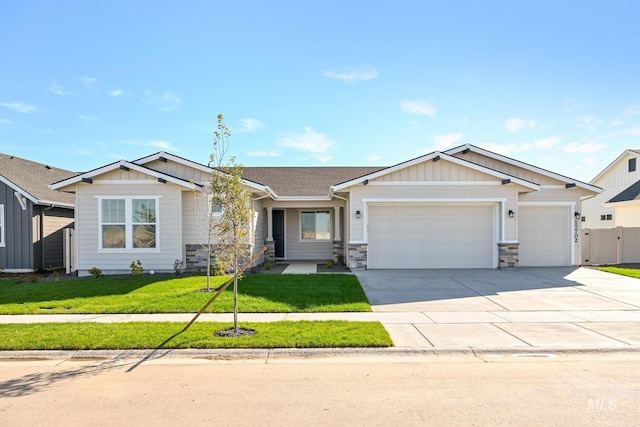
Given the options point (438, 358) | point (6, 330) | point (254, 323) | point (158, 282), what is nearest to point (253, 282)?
point (158, 282)

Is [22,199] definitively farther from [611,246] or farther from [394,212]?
[611,246]

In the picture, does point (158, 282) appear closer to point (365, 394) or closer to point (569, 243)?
point (365, 394)

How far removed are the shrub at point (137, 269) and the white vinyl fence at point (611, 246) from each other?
60.4 feet

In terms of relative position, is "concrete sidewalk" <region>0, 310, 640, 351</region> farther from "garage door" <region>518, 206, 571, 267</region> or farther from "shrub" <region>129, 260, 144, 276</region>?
"garage door" <region>518, 206, 571, 267</region>

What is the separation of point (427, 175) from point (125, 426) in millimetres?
12203

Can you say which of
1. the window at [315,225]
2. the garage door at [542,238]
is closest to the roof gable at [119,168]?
the window at [315,225]

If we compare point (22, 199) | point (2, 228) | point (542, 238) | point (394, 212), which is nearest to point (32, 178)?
point (22, 199)

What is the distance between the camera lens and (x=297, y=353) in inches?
226

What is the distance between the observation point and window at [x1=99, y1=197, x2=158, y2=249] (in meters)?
13.3

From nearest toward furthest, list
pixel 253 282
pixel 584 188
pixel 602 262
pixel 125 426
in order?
pixel 125 426 → pixel 253 282 → pixel 584 188 → pixel 602 262

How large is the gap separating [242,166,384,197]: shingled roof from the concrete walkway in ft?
22.9

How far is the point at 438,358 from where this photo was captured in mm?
5617

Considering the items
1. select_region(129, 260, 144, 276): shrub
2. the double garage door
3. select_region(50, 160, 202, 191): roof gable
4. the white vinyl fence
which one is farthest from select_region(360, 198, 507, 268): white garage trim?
select_region(129, 260, 144, 276): shrub

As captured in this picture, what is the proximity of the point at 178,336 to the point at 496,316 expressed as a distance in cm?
596
